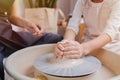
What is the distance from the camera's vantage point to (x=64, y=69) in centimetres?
73

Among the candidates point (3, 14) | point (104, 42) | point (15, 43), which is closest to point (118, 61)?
point (104, 42)

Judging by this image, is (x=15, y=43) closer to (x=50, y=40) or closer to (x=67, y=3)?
(x=50, y=40)

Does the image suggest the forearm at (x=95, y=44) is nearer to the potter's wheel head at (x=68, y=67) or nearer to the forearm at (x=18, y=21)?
the potter's wheel head at (x=68, y=67)

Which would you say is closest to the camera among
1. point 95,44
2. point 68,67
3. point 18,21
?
point 68,67

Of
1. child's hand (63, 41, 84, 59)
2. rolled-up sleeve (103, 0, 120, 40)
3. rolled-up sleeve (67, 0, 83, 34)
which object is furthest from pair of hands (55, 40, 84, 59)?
rolled-up sleeve (67, 0, 83, 34)

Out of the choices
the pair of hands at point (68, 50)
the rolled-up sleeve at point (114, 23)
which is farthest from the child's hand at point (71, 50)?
the rolled-up sleeve at point (114, 23)

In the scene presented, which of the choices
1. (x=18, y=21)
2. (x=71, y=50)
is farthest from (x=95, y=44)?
(x=18, y=21)

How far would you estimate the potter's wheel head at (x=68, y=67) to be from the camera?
707 millimetres

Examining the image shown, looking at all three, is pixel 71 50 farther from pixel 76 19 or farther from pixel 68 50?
pixel 76 19

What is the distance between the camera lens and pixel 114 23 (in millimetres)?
943

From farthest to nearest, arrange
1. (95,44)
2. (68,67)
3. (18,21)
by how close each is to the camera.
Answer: (18,21), (95,44), (68,67)

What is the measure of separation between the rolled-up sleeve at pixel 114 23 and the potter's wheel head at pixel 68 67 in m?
0.18

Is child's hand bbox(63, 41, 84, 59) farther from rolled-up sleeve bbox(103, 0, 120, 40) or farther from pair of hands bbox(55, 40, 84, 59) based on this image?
rolled-up sleeve bbox(103, 0, 120, 40)

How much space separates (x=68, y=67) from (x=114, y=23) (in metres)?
0.35
